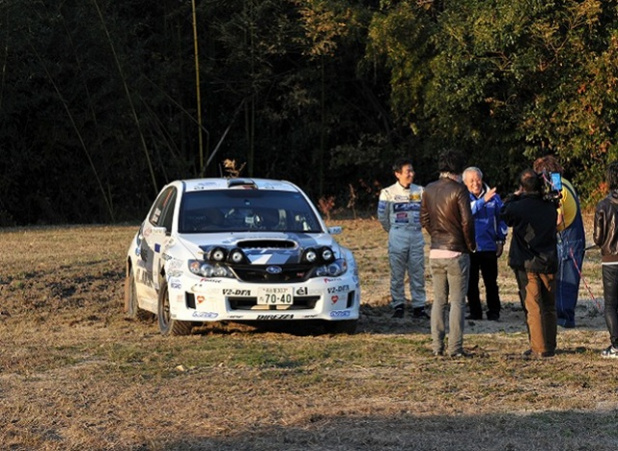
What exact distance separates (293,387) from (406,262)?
4.88m

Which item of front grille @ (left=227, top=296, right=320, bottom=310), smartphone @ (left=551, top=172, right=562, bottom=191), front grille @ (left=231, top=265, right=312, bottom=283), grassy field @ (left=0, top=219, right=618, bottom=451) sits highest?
smartphone @ (left=551, top=172, right=562, bottom=191)

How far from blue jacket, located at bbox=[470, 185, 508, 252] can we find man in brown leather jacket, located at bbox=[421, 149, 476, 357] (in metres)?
2.82

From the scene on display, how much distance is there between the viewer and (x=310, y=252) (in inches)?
476

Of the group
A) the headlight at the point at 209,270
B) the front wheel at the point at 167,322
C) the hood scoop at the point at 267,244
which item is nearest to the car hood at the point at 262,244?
the hood scoop at the point at 267,244

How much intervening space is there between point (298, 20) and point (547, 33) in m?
7.38

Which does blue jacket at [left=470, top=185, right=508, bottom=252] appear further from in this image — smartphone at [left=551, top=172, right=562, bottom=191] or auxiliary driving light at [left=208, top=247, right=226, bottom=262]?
auxiliary driving light at [left=208, top=247, right=226, bottom=262]

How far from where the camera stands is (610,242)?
11.1 meters

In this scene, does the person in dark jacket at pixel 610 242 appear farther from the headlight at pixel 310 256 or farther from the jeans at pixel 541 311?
the headlight at pixel 310 256

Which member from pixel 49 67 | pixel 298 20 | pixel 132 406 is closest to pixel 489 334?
pixel 132 406

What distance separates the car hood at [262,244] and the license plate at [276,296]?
0.83 ft

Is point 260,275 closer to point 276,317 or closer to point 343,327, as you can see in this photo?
point 276,317

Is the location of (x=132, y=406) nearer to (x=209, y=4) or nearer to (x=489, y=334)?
(x=489, y=334)

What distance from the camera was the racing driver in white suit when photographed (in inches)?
552

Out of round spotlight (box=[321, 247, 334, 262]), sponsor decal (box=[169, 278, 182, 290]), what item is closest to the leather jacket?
round spotlight (box=[321, 247, 334, 262])
